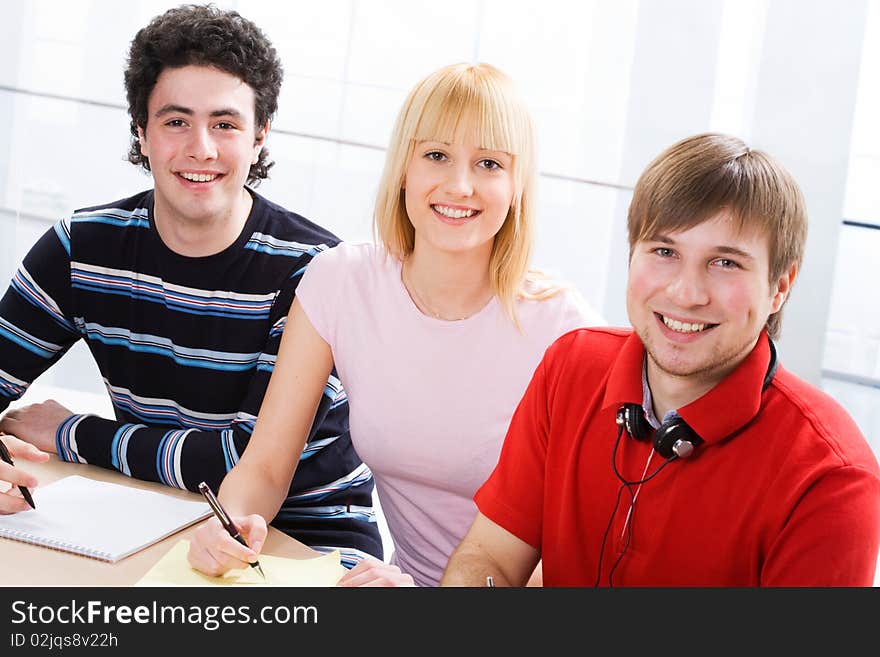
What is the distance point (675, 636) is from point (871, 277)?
2.98 meters

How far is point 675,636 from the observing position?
3.57 ft

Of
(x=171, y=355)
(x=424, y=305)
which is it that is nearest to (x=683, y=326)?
(x=424, y=305)

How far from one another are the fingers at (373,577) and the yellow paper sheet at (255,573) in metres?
0.04

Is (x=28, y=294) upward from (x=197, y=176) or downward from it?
downward

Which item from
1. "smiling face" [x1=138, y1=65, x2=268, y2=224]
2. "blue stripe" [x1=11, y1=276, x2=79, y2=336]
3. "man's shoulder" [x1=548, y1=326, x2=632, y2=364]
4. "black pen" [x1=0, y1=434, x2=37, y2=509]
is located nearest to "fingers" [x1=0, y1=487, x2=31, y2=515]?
"black pen" [x1=0, y1=434, x2=37, y2=509]

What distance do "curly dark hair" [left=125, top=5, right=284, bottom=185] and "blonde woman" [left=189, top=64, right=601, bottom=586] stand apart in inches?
17.9

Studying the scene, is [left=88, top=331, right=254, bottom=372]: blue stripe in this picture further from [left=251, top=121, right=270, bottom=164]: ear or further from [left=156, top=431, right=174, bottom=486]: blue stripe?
[left=251, top=121, right=270, bottom=164]: ear

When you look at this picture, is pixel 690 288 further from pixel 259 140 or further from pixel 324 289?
pixel 259 140

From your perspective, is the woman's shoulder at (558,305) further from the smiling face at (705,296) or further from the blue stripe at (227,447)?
the blue stripe at (227,447)

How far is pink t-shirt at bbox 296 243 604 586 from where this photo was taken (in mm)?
1730

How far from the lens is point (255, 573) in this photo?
136 centimetres

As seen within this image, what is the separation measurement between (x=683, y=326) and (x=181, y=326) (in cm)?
104

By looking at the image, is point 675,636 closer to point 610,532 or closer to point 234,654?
point 610,532

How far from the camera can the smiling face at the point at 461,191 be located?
5.67 ft
